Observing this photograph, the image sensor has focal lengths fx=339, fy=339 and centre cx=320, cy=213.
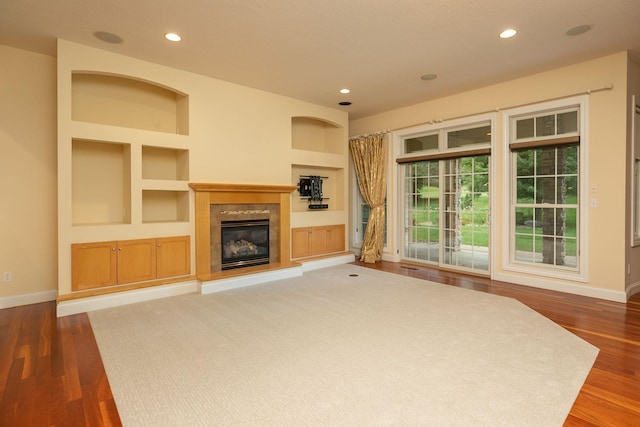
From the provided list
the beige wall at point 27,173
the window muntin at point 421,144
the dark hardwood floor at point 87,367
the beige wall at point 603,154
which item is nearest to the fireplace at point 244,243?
the dark hardwood floor at point 87,367

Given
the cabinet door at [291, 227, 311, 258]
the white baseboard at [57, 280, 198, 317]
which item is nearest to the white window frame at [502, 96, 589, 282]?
the cabinet door at [291, 227, 311, 258]

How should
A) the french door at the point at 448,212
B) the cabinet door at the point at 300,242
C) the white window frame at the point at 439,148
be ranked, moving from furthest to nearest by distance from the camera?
the cabinet door at the point at 300,242 → the french door at the point at 448,212 → the white window frame at the point at 439,148

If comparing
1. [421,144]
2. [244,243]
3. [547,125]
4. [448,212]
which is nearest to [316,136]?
[421,144]

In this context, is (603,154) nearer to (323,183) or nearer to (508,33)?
(508,33)

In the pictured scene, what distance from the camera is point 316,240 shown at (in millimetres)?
6539

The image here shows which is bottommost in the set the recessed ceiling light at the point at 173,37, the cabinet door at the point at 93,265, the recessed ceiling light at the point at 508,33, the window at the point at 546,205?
the cabinet door at the point at 93,265

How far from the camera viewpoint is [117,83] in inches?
184

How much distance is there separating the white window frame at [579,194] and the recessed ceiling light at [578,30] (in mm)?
1152

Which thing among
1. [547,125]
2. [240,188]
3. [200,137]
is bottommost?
[240,188]

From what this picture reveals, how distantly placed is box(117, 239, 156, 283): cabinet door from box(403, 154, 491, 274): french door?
460 centimetres

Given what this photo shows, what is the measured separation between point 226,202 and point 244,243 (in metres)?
0.76

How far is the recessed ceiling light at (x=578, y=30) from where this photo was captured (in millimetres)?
3465

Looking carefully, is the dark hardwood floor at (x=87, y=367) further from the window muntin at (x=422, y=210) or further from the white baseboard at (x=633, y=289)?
the window muntin at (x=422, y=210)

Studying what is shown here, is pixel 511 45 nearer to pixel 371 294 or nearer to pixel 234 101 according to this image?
pixel 371 294
